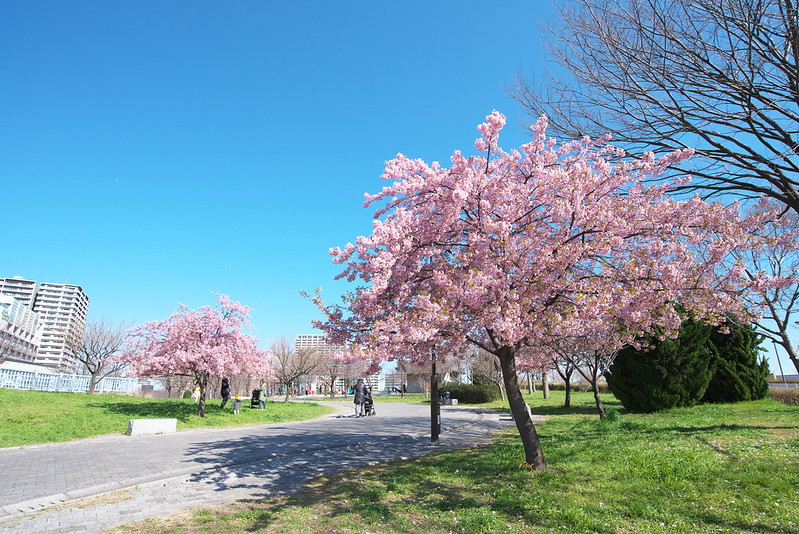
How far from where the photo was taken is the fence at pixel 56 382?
31759 millimetres

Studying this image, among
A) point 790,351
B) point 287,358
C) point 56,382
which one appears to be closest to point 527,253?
point 790,351

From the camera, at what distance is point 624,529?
492cm

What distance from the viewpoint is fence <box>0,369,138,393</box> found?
31759 mm

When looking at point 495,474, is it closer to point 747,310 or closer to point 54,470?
point 747,310

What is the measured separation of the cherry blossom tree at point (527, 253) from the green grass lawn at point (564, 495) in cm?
139

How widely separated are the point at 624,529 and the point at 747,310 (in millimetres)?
7990

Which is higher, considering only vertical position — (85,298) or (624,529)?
(85,298)

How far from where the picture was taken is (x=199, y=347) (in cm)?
2033

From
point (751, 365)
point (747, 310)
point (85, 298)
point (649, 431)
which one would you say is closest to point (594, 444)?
point (649, 431)

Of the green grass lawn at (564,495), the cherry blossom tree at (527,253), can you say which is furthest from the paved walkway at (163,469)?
the cherry blossom tree at (527,253)

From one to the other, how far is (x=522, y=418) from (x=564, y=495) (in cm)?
200

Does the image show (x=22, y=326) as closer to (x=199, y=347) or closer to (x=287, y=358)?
(x=287, y=358)

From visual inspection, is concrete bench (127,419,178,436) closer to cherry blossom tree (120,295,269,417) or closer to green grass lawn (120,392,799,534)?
cherry blossom tree (120,295,269,417)

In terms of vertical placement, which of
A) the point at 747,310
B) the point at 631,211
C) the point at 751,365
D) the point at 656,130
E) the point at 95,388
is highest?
the point at 656,130
